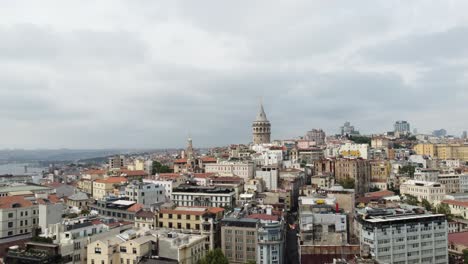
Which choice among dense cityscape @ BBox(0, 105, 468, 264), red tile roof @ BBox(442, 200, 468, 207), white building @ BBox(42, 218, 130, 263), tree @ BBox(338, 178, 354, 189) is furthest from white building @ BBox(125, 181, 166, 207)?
red tile roof @ BBox(442, 200, 468, 207)

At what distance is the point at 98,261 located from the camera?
36219 millimetres

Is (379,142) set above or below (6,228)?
above

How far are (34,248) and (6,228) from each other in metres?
12.5

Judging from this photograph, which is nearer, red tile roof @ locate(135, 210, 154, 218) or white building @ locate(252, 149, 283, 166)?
red tile roof @ locate(135, 210, 154, 218)

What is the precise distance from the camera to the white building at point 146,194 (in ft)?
204

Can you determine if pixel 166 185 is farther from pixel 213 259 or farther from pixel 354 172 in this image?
pixel 213 259

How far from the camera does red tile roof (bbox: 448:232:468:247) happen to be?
156ft

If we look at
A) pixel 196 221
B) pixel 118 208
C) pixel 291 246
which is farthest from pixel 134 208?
pixel 291 246

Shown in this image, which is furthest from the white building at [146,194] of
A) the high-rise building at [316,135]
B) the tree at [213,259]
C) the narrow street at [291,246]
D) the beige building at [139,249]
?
the high-rise building at [316,135]

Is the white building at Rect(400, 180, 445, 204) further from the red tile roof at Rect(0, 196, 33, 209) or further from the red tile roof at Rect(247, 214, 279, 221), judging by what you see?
the red tile roof at Rect(0, 196, 33, 209)

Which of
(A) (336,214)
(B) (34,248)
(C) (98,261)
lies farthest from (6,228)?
(A) (336,214)

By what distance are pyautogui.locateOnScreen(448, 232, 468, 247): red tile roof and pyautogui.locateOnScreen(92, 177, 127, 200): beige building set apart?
51.7 m

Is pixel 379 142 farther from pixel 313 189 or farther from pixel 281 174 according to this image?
pixel 313 189

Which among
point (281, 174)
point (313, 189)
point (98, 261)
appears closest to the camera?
point (98, 261)
